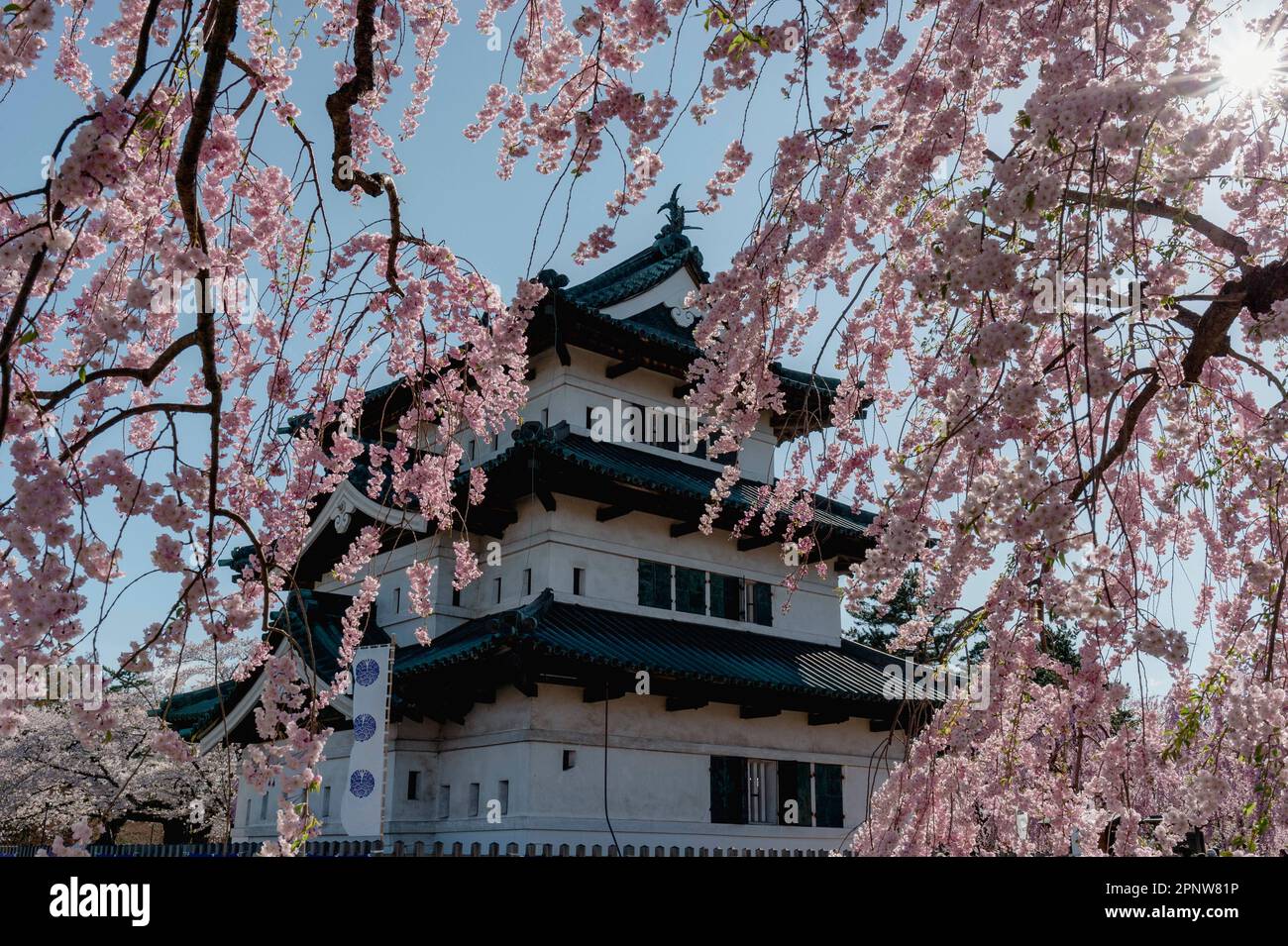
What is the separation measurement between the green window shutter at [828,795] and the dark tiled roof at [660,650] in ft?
4.77

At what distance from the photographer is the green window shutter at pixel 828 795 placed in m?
13.8

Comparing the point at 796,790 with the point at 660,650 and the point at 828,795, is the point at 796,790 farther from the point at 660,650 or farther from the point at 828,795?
the point at 660,650

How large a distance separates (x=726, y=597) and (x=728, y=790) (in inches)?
111

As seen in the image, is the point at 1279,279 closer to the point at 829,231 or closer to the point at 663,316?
the point at 829,231

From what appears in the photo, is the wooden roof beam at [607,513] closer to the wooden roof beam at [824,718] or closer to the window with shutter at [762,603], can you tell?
the window with shutter at [762,603]

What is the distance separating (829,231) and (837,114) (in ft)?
1.85

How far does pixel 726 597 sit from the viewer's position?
565 inches

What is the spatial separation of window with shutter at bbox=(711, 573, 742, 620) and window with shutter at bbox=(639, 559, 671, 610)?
86cm

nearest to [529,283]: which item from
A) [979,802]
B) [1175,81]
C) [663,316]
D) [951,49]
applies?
[951,49]

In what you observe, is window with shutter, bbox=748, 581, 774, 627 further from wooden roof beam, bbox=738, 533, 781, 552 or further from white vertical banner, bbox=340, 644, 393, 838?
white vertical banner, bbox=340, 644, 393, 838

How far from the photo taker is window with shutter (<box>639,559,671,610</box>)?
1347cm

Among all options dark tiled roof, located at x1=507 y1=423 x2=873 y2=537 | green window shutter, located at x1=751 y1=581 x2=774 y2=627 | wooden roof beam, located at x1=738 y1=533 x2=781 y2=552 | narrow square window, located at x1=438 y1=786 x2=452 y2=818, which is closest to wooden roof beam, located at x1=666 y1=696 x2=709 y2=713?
green window shutter, located at x1=751 y1=581 x2=774 y2=627

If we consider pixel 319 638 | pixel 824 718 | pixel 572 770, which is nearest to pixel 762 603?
pixel 824 718

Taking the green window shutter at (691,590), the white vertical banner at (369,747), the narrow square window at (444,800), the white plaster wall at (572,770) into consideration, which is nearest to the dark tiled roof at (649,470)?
the green window shutter at (691,590)
